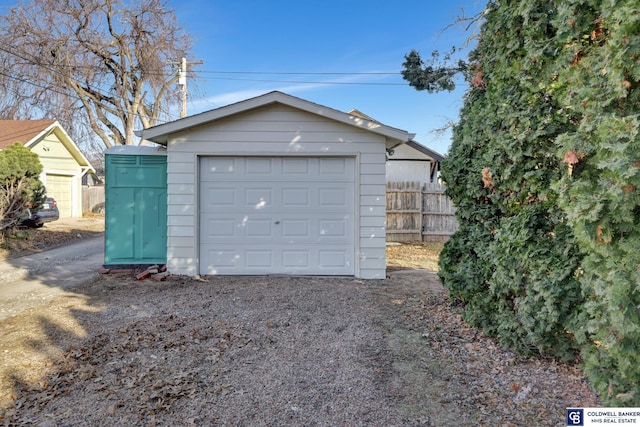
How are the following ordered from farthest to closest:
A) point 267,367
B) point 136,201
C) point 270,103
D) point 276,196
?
point 136,201 < point 276,196 < point 270,103 < point 267,367

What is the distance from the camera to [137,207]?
7109mm

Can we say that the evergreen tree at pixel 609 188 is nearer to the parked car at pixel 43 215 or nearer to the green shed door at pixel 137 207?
the green shed door at pixel 137 207

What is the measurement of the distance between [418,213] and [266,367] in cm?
954

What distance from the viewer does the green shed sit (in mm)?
7070

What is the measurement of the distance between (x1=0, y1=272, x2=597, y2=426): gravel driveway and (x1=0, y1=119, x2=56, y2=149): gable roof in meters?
13.6

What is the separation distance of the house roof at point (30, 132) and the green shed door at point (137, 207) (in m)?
10.9

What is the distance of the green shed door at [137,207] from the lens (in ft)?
23.2

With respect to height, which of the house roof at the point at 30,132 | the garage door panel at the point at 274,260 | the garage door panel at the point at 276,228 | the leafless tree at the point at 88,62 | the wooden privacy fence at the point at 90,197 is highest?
the leafless tree at the point at 88,62

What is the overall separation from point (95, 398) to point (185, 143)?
4.69 m

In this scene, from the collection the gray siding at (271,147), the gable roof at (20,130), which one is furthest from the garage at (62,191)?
the gray siding at (271,147)

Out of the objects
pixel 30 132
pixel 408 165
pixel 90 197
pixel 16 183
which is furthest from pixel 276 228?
pixel 90 197

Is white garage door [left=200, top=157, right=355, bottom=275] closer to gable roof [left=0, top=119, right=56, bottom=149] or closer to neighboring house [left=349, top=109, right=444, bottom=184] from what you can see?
neighboring house [left=349, top=109, right=444, bottom=184]

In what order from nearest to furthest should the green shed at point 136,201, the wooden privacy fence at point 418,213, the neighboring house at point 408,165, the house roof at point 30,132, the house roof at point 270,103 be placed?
the house roof at point 270,103, the green shed at point 136,201, the wooden privacy fence at point 418,213, the neighboring house at point 408,165, the house roof at point 30,132

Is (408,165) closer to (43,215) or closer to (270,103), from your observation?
(270,103)
